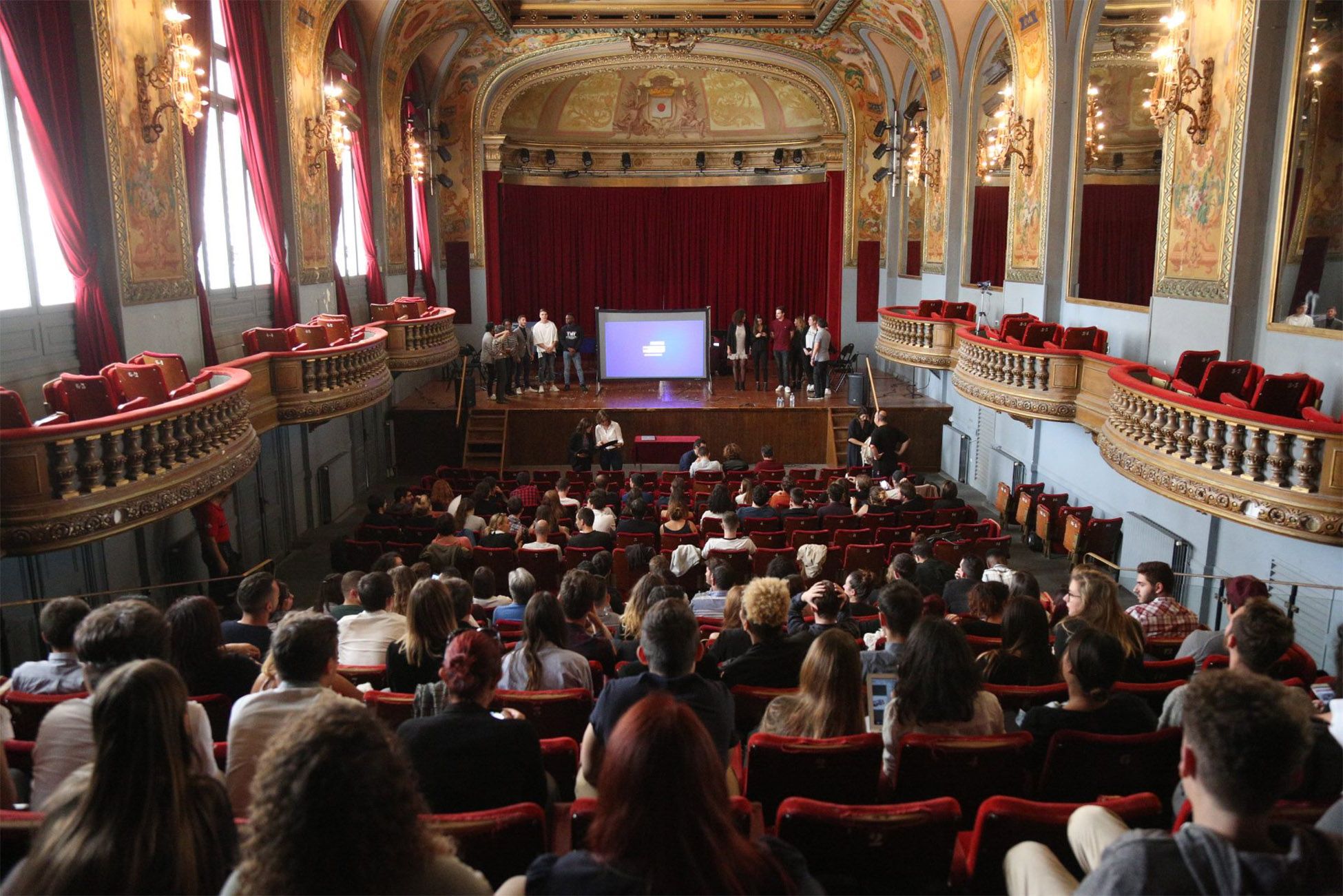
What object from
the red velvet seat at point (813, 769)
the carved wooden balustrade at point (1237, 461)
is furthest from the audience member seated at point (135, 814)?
the carved wooden balustrade at point (1237, 461)

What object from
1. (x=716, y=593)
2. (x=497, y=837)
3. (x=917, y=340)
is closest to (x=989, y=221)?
(x=917, y=340)

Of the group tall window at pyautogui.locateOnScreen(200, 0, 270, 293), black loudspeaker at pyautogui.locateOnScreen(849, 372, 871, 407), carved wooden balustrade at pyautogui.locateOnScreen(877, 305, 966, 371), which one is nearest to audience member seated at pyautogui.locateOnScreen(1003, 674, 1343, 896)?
tall window at pyautogui.locateOnScreen(200, 0, 270, 293)

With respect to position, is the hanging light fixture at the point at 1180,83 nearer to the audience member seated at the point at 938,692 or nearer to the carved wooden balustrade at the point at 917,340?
the carved wooden balustrade at the point at 917,340

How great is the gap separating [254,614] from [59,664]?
1142 millimetres

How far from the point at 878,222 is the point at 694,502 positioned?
13106 millimetres

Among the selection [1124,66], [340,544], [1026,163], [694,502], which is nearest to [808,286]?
[1124,66]

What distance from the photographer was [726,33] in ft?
65.1

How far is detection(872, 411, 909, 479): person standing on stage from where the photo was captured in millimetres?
13758

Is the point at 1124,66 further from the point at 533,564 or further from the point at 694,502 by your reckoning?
the point at 533,564

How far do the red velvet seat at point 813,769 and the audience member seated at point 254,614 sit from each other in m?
2.84

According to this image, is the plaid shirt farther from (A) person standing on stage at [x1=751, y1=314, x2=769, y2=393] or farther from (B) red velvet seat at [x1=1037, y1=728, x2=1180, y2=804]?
(A) person standing on stage at [x1=751, y1=314, x2=769, y2=393]

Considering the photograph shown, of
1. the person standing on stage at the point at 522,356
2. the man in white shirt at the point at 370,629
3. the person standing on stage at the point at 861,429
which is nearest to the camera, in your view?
the man in white shirt at the point at 370,629

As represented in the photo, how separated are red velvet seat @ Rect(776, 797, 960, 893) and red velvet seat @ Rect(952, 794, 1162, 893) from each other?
0.08 metres

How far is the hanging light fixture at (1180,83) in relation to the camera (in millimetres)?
9641
